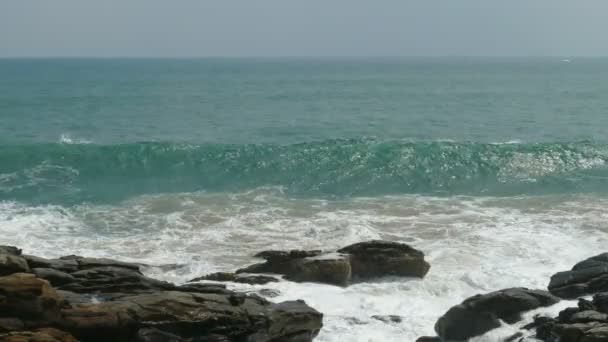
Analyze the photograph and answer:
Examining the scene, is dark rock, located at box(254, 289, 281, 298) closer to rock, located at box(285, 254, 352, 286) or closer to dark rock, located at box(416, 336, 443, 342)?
rock, located at box(285, 254, 352, 286)

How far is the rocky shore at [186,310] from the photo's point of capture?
13.4 metres

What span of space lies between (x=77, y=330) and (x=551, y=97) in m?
74.4

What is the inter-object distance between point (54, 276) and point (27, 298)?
7.57 feet

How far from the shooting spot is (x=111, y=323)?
13820 millimetres

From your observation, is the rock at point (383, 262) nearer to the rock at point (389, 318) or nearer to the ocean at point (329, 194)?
the ocean at point (329, 194)

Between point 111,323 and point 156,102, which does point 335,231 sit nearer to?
point 111,323

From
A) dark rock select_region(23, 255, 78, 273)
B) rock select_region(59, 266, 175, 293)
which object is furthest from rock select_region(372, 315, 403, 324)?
dark rock select_region(23, 255, 78, 273)

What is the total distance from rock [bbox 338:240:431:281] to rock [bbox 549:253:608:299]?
335 centimetres

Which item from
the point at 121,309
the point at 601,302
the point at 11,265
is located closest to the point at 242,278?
the point at 121,309

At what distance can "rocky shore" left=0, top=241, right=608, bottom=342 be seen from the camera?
13.4m

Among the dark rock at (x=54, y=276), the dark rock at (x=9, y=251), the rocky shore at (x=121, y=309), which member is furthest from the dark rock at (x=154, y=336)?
the dark rock at (x=9, y=251)

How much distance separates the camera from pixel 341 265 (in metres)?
18.8

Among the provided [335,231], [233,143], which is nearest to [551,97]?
[233,143]

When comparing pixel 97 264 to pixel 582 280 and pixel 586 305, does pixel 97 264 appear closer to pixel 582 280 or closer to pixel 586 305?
pixel 586 305
